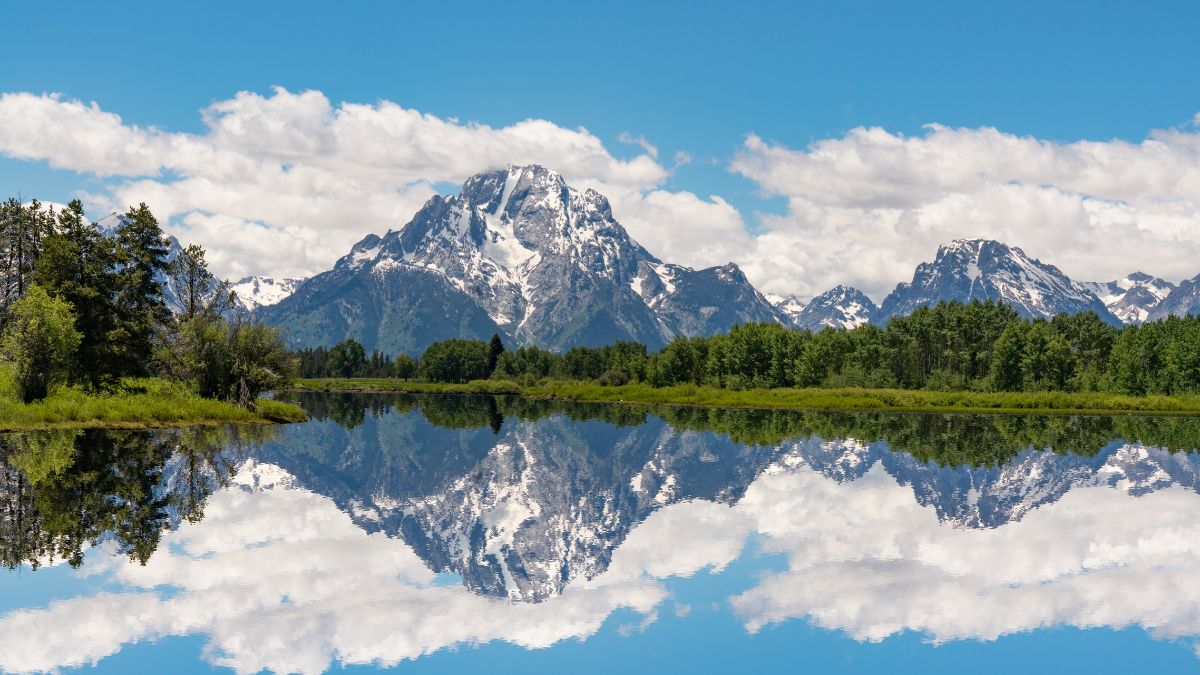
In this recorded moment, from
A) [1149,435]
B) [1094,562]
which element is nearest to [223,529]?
[1094,562]

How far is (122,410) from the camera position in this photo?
72188mm

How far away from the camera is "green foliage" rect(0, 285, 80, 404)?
6806cm

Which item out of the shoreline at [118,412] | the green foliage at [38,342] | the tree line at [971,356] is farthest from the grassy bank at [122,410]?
the tree line at [971,356]

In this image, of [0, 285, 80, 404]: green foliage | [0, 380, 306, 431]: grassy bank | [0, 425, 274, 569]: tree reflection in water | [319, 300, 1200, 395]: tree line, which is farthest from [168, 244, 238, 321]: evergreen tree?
[319, 300, 1200, 395]: tree line

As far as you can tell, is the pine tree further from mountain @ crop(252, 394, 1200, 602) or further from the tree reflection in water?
the tree reflection in water

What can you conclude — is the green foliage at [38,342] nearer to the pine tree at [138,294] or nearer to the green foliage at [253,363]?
the pine tree at [138,294]

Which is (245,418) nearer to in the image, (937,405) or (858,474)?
(858,474)

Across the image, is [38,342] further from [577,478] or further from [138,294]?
[577,478]

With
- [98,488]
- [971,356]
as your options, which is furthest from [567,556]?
[971,356]

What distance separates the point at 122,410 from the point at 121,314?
45.5 feet

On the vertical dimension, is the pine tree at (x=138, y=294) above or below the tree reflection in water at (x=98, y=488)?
above

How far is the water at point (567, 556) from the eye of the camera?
21.1 m

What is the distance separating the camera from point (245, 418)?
283 feet

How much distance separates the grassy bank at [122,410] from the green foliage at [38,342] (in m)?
1.51
